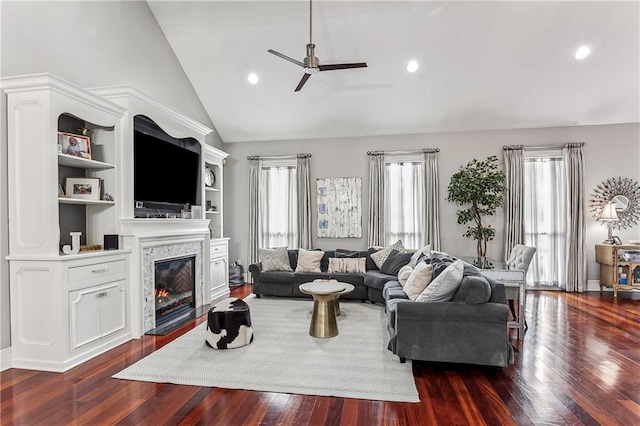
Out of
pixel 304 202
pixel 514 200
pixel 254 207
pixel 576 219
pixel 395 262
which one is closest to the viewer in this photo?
pixel 395 262

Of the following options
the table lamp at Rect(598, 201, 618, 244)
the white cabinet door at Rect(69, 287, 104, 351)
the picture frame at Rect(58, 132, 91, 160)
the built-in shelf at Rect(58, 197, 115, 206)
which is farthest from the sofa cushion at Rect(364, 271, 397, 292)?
the picture frame at Rect(58, 132, 91, 160)

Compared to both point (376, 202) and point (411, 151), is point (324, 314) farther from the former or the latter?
point (411, 151)

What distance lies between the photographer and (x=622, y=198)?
20.7ft

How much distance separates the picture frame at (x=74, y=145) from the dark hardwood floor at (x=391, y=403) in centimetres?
204

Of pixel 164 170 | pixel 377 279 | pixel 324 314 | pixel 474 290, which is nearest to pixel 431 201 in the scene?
pixel 377 279

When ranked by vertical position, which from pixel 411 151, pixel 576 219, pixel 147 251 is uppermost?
pixel 411 151

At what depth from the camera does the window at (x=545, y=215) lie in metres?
6.57

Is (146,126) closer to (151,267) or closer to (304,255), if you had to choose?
(151,267)

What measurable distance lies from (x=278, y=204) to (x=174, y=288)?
300 cm

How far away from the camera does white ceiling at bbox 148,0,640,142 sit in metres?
4.80

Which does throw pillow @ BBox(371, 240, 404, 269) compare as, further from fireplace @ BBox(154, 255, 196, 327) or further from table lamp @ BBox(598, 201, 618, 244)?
table lamp @ BBox(598, 201, 618, 244)

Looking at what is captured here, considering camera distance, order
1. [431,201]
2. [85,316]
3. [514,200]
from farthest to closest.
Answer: [431,201], [514,200], [85,316]

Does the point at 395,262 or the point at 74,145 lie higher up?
the point at 74,145

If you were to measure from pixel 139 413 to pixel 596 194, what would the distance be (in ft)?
24.9
